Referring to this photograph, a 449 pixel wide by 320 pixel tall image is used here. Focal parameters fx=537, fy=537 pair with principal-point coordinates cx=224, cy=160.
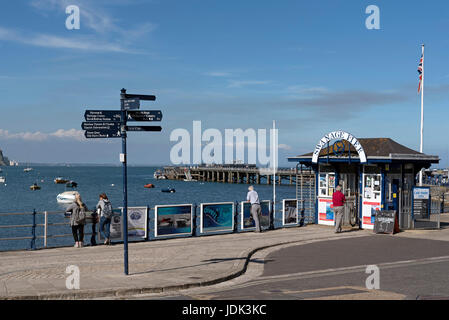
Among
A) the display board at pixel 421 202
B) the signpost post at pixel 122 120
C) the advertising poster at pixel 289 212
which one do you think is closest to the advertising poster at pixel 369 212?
the display board at pixel 421 202

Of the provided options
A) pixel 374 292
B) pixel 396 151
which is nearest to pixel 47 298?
pixel 374 292

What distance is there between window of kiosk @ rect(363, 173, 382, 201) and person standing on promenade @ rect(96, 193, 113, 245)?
1098 centimetres

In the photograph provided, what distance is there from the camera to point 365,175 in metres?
22.7

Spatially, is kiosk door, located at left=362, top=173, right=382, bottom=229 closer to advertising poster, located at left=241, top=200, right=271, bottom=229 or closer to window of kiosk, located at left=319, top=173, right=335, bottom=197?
window of kiosk, located at left=319, top=173, right=335, bottom=197

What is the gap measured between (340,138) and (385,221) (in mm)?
4003

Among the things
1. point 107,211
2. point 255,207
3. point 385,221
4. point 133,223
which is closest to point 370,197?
point 385,221

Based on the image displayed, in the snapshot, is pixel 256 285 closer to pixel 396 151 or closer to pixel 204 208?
pixel 204 208

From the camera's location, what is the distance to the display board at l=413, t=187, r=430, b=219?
22734 mm

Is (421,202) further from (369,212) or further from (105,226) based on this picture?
(105,226)

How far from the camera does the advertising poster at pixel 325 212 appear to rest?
2402 centimetres

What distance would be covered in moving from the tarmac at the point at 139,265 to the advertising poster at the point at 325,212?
334 centimetres

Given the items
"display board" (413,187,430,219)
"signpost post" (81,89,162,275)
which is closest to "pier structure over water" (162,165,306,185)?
"display board" (413,187,430,219)

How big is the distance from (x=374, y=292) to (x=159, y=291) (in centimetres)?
429
